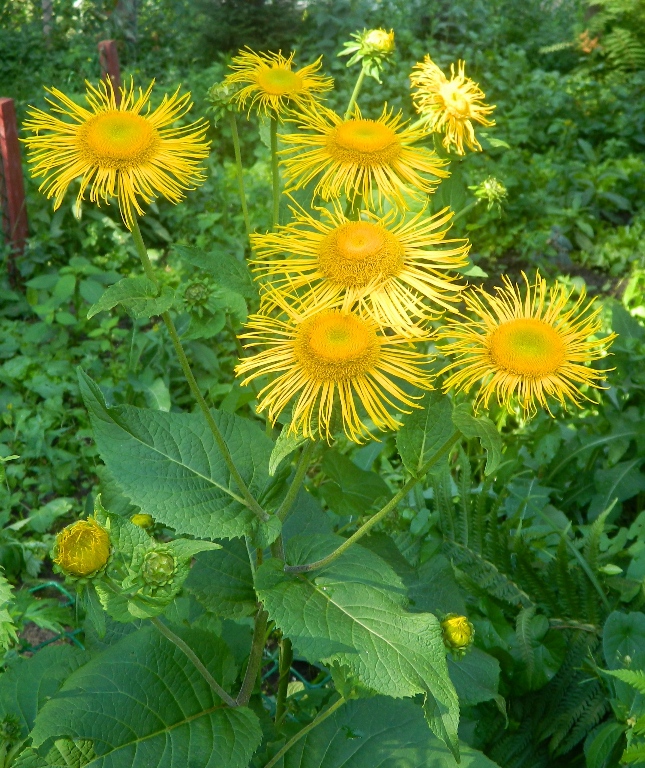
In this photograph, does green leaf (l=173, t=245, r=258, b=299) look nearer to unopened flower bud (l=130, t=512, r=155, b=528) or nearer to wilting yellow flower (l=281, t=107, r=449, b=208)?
wilting yellow flower (l=281, t=107, r=449, b=208)

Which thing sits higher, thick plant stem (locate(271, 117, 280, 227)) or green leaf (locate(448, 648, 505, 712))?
thick plant stem (locate(271, 117, 280, 227))

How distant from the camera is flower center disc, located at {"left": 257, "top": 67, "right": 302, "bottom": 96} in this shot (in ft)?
5.12

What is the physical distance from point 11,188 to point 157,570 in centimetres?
318

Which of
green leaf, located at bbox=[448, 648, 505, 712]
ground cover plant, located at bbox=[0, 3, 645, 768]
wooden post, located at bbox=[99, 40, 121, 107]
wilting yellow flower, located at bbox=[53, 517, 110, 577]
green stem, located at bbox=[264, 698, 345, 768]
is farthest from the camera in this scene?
wooden post, located at bbox=[99, 40, 121, 107]

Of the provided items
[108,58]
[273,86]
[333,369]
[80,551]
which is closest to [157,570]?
[80,551]

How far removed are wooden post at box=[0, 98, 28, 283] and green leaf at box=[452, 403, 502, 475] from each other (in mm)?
3088

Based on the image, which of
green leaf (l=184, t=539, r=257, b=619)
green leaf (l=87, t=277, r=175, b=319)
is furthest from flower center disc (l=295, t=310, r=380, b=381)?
green leaf (l=184, t=539, r=257, b=619)

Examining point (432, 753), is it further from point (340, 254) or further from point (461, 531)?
point (340, 254)

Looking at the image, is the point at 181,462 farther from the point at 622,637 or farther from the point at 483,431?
the point at 622,637

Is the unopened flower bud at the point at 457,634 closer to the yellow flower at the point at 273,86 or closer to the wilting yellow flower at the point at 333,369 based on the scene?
the wilting yellow flower at the point at 333,369

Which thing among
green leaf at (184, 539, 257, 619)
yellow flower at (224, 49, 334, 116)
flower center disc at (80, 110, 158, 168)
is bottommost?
green leaf at (184, 539, 257, 619)

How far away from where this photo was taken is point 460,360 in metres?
1.27

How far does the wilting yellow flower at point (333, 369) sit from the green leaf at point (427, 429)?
0.38 feet

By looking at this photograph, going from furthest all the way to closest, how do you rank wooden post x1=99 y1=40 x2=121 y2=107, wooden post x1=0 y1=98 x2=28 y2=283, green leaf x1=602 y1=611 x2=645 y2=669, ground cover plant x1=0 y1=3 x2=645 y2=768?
wooden post x1=99 y1=40 x2=121 y2=107 → wooden post x1=0 y1=98 x2=28 y2=283 → green leaf x1=602 y1=611 x2=645 y2=669 → ground cover plant x1=0 y1=3 x2=645 y2=768
